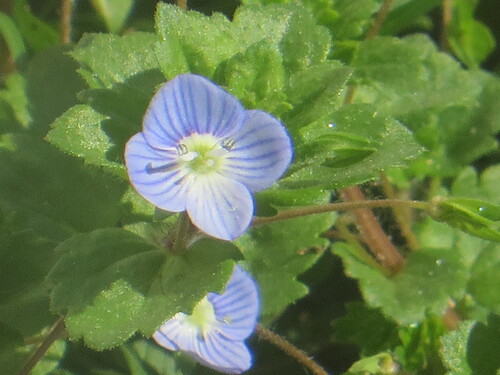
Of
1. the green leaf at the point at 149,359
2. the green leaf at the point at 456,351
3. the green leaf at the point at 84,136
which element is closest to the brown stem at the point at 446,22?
the green leaf at the point at 456,351

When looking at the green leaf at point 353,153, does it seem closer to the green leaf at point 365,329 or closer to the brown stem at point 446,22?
the green leaf at point 365,329

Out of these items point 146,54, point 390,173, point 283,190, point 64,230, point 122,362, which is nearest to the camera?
point 283,190

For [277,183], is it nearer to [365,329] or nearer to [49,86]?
[365,329]

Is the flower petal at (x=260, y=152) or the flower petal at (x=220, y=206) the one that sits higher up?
the flower petal at (x=260, y=152)

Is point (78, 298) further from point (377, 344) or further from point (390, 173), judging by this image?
point (390, 173)

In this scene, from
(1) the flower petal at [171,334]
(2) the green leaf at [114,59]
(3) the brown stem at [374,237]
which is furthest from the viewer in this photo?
(3) the brown stem at [374,237]

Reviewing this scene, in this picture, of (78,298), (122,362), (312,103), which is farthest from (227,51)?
(122,362)

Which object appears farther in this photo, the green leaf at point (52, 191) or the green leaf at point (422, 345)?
the green leaf at point (422, 345)
